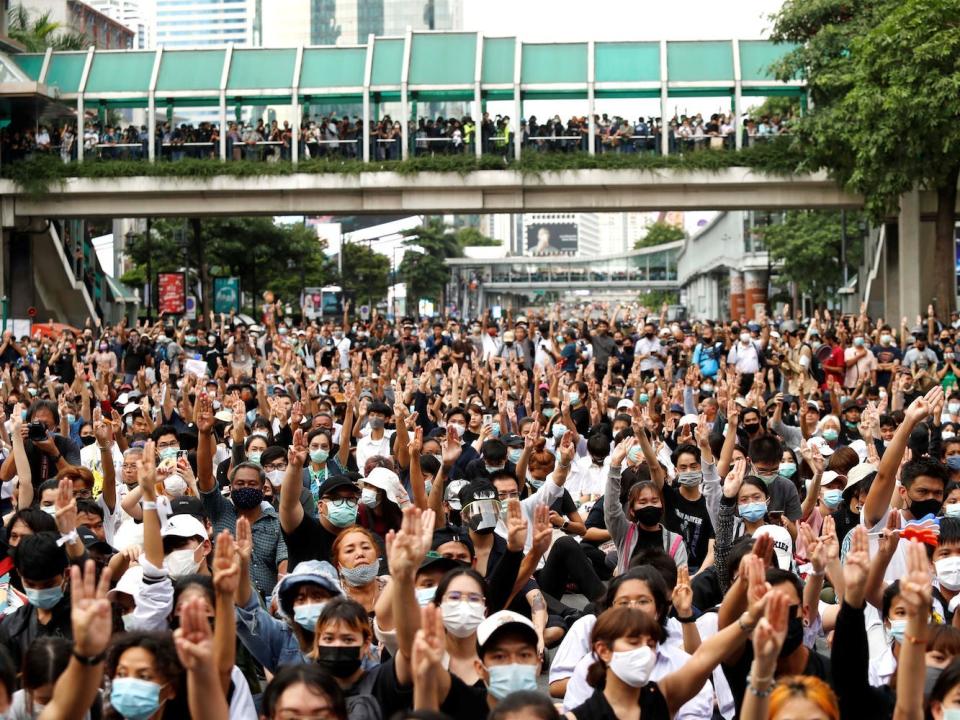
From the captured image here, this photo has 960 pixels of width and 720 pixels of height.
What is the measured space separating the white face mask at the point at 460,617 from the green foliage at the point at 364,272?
69.7 metres

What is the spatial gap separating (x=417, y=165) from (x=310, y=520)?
2895 cm

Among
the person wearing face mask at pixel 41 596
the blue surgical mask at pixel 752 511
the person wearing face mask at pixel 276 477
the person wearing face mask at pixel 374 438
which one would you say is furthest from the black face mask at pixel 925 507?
the person wearing face mask at pixel 374 438

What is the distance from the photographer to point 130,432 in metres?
14.2

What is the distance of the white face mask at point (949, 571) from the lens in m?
7.09

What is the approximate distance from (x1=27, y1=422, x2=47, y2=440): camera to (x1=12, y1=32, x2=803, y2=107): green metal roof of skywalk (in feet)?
89.7

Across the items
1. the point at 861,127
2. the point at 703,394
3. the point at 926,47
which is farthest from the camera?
the point at 861,127

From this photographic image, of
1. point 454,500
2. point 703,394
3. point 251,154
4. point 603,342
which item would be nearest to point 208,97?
point 251,154

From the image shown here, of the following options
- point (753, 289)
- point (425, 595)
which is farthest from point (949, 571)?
point (753, 289)

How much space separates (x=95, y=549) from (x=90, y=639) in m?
3.19

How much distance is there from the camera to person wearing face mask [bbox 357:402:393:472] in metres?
12.7

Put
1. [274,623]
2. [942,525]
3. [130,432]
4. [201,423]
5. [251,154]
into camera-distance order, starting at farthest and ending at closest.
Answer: [251,154] → [130,432] → [201,423] → [942,525] → [274,623]

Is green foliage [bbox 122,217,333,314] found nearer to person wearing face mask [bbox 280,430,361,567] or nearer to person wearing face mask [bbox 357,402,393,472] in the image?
person wearing face mask [bbox 357,402,393,472]

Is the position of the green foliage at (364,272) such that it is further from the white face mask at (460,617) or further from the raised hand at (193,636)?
the raised hand at (193,636)

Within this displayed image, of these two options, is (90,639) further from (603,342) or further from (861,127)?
(861,127)
